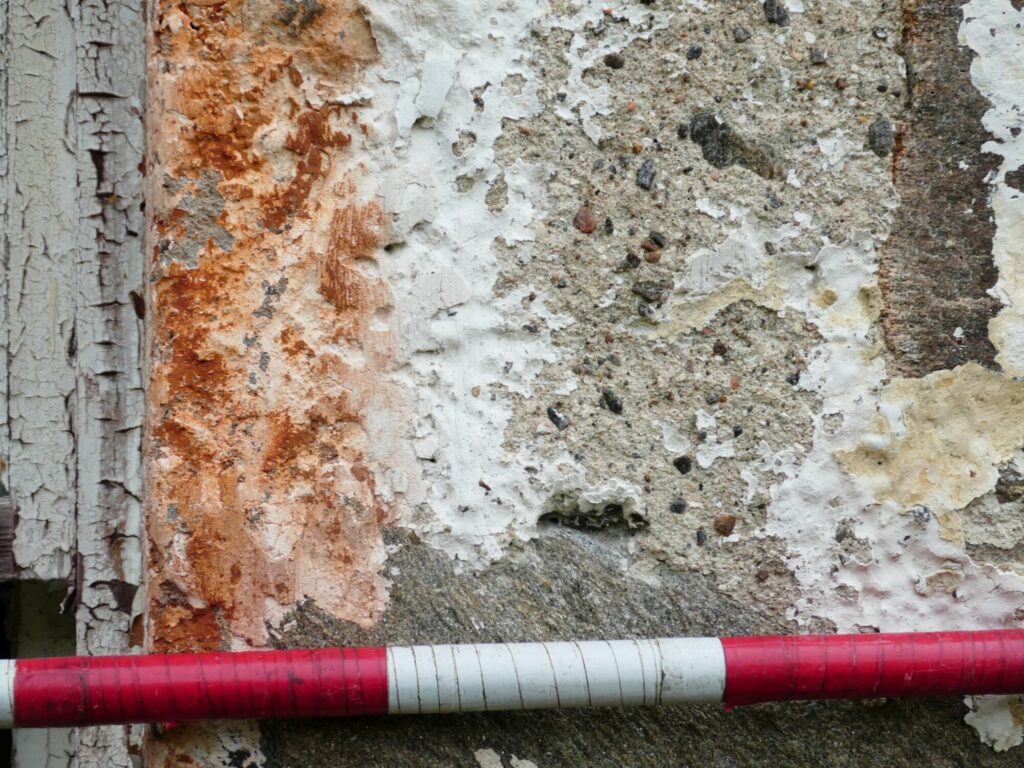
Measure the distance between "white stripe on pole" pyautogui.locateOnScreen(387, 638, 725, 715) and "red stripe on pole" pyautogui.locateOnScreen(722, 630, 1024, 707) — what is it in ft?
0.12

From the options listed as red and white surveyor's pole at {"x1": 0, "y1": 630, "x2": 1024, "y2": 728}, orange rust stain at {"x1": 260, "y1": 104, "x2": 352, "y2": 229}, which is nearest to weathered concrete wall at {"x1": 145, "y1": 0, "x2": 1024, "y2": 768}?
orange rust stain at {"x1": 260, "y1": 104, "x2": 352, "y2": 229}

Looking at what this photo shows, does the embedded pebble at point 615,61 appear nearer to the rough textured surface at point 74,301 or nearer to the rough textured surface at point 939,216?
the rough textured surface at point 939,216

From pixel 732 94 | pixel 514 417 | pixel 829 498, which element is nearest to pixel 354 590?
pixel 514 417

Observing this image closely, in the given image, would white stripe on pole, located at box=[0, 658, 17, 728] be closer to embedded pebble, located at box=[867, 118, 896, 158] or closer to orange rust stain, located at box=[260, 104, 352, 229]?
orange rust stain, located at box=[260, 104, 352, 229]

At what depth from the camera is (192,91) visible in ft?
4.24

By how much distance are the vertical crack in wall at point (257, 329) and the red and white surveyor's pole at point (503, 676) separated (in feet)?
0.44

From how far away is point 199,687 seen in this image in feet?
→ 3.72

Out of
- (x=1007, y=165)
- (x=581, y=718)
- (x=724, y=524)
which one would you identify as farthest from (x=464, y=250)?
(x=1007, y=165)

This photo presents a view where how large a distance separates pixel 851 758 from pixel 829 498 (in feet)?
1.12

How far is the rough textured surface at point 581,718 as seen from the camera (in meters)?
1.27

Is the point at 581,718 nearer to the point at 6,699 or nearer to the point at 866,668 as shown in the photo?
the point at 866,668

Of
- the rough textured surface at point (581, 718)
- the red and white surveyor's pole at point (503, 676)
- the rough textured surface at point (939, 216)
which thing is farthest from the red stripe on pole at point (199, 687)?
the rough textured surface at point (939, 216)

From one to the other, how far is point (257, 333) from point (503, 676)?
55cm

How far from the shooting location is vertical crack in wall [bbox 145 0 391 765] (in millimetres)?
1271
